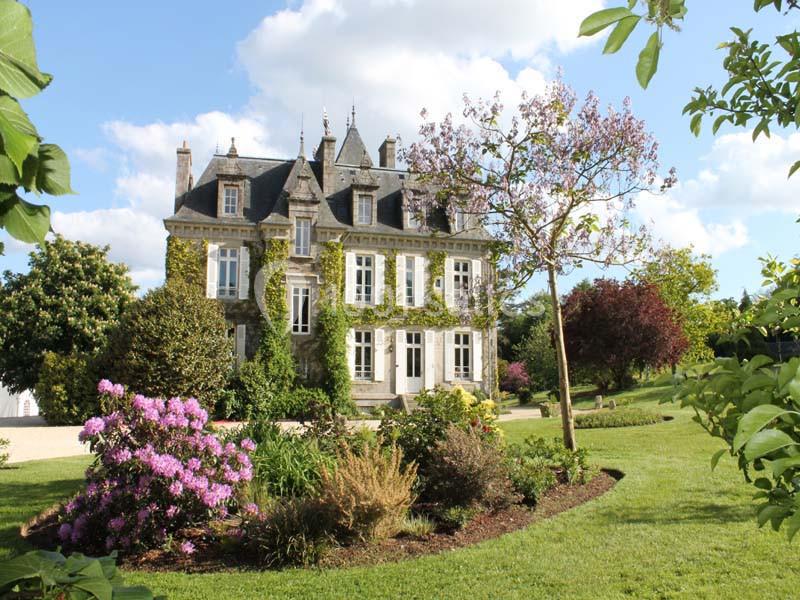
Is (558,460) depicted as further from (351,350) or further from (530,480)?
(351,350)

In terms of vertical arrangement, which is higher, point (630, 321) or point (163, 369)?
point (630, 321)

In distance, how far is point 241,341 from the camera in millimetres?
23453

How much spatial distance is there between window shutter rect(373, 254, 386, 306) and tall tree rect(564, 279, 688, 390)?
960 cm

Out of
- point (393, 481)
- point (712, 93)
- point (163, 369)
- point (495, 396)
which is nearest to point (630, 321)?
point (495, 396)

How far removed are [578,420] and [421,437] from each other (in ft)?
37.3

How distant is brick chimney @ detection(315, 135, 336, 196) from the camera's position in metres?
25.9

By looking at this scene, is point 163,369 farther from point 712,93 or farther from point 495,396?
point 712,93

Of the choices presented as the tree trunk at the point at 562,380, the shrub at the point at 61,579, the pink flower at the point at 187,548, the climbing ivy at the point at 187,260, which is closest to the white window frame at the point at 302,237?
the climbing ivy at the point at 187,260

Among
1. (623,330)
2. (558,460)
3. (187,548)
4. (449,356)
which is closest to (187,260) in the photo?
(449,356)

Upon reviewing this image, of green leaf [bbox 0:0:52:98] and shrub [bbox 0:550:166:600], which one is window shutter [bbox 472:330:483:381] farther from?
green leaf [bbox 0:0:52:98]

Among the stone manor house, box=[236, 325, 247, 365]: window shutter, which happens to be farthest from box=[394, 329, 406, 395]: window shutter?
box=[236, 325, 247, 365]: window shutter

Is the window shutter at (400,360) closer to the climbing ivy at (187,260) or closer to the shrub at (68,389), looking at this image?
the climbing ivy at (187,260)

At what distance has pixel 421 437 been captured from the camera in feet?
28.0

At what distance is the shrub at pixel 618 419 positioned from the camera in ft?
59.1
